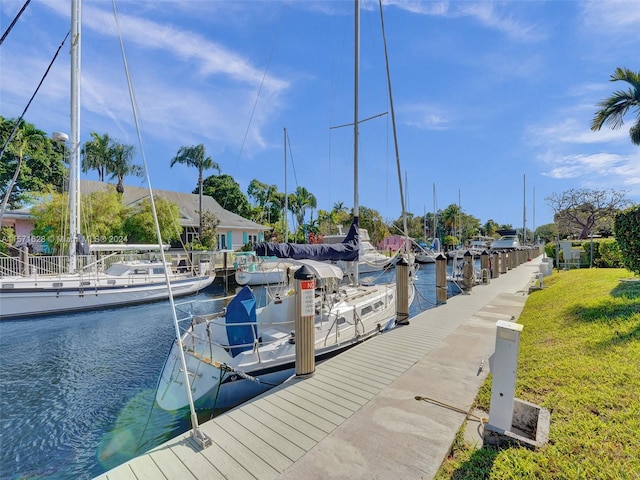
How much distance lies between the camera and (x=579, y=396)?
3971 millimetres

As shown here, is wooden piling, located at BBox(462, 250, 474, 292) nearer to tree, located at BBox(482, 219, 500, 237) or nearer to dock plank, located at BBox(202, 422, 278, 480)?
dock plank, located at BBox(202, 422, 278, 480)

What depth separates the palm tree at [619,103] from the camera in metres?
9.83

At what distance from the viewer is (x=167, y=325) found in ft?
43.7

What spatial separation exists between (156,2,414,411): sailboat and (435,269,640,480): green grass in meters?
3.12

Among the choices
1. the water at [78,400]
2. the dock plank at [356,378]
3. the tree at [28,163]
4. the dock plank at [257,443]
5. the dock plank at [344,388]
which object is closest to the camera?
the dock plank at [257,443]

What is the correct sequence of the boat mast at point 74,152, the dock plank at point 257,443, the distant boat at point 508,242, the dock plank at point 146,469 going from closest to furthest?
the dock plank at point 146,469
the dock plank at point 257,443
the boat mast at point 74,152
the distant boat at point 508,242

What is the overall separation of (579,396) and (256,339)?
494 cm

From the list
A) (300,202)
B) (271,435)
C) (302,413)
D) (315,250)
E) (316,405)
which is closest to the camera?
(271,435)

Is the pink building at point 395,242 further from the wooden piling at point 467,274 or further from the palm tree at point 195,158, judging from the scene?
the palm tree at point 195,158

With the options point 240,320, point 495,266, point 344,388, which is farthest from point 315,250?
point 495,266

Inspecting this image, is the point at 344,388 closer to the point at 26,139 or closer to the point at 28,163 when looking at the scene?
the point at 26,139

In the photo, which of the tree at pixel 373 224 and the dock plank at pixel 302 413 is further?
the tree at pixel 373 224

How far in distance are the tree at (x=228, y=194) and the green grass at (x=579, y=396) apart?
42.8 m

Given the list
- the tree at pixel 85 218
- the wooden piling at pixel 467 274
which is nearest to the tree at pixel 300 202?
the tree at pixel 85 218
